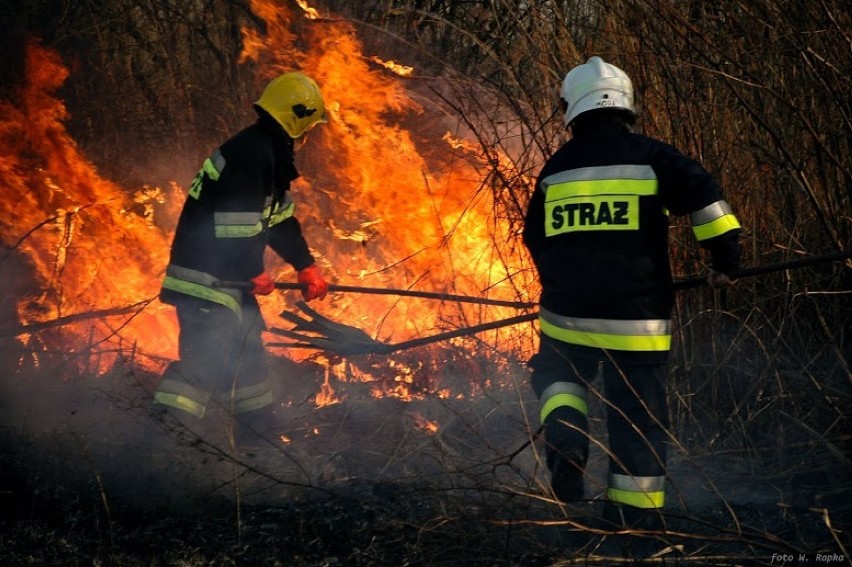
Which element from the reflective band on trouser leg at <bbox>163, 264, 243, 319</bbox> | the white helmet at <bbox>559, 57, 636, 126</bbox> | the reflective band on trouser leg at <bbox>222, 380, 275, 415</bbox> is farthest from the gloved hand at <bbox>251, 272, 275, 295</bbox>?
the white helmet at <bbox>559, 57, 636, 126</bbox>

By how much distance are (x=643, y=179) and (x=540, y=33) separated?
1.94 meters

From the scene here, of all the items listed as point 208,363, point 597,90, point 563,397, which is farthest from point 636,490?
point 208,363

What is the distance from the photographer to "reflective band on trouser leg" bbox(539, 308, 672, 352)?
3662mm

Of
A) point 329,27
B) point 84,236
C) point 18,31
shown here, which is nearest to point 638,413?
point 84,236

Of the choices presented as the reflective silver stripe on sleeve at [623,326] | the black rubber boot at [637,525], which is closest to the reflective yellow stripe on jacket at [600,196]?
the reflective silver stripe on sleeve at [623,326]

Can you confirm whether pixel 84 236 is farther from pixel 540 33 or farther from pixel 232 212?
pixel 540 33

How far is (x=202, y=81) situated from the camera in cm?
970

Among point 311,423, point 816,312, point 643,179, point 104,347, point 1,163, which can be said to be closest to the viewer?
point 643,179

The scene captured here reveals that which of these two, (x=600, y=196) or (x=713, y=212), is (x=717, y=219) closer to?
(x=713, y=212)

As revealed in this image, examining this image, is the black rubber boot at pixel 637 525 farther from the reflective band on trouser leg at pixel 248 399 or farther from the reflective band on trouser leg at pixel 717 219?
the reflective band on trouser leg at pixel 248 399

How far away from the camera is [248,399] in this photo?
5301mm

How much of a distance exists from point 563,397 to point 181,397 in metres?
2.25

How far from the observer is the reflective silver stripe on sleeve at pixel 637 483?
3.60 metres

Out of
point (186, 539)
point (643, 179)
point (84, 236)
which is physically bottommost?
point (186, 539)
